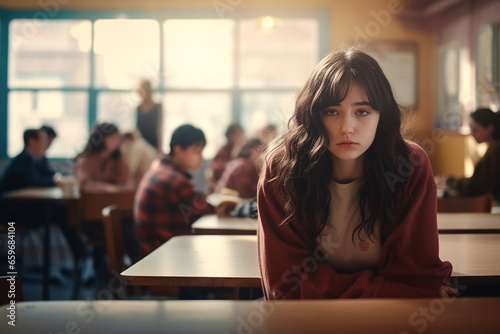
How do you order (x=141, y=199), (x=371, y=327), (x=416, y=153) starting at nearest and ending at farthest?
(x=371, y=327), (x=416, y=153), (x=141, y=199)

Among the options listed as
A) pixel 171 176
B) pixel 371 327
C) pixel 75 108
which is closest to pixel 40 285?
pixel 171 176

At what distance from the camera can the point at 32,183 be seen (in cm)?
490

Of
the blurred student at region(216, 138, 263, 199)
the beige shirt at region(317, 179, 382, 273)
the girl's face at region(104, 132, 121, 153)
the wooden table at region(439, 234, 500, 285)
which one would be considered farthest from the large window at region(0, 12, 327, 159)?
the beige shirt at region(317, 179, 382, 273)

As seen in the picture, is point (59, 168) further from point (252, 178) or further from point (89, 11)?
point (252, 178)

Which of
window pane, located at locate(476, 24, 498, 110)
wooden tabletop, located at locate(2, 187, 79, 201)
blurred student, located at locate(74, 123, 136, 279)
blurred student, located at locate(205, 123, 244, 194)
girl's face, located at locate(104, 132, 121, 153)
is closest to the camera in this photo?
wooden tabletop, located at locate(2, 187, 79, 201)

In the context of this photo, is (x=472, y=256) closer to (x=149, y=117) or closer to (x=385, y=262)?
(x=385, y=262)

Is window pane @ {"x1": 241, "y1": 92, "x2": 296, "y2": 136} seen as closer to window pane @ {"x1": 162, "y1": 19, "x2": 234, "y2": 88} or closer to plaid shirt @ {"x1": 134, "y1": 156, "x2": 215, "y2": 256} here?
window pane @ {"x1": 162, "y1": 19, "x2": 234, "y2": 88}

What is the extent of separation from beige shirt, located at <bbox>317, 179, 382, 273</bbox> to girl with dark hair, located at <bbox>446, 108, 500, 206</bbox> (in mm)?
2442

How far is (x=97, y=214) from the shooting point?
3795 mm

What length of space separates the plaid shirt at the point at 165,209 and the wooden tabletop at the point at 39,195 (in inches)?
57.4

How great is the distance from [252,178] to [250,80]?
10.7ft

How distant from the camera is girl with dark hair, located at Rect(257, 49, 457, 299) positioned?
145cm

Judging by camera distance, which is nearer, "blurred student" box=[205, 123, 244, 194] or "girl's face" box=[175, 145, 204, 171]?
"girl's face" box=[175, 145, 204, 171]

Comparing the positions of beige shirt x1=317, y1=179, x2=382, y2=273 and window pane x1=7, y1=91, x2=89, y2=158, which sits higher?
window pane x1=7, y1=91, x2=89, y2=158
